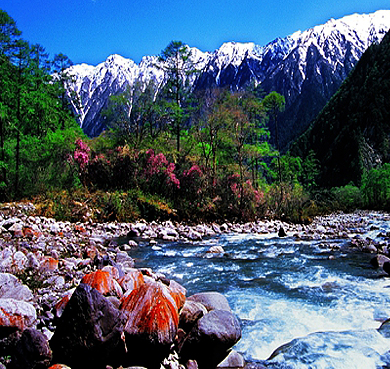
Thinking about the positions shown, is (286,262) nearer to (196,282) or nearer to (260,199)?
(196,282)

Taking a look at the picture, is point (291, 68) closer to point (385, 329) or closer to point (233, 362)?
point (385, 329)

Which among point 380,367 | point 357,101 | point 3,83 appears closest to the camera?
point 380,367

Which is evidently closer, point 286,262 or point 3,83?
point 286,262

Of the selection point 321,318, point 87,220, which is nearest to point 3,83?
point 87,220

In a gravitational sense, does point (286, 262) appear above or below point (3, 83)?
below

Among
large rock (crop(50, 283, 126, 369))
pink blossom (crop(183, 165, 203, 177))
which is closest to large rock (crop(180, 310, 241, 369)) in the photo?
large rock (crop(50, 283, 126, 369))

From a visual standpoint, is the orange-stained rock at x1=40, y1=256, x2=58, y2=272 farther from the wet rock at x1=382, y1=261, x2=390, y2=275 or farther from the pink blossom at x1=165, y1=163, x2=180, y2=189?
the pink blossom at x1=165, y1=163, x2=180, y2=189

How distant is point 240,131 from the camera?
1659 centimetres

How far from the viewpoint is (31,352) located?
2.50 meters

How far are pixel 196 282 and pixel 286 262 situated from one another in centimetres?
298

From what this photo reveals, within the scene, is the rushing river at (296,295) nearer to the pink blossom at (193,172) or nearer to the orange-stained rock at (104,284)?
the orange-stained rock at (104,284)

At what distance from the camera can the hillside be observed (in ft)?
198

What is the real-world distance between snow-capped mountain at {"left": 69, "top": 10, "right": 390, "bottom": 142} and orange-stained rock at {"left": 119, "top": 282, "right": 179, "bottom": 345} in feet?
402

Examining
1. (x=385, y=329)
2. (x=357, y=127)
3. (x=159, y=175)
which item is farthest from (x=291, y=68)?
(x=385, y=329)
